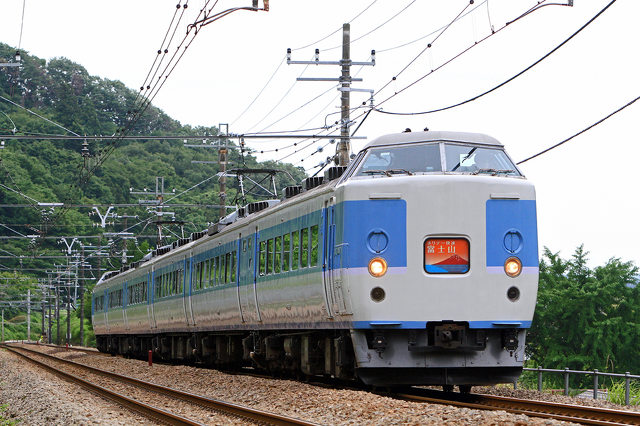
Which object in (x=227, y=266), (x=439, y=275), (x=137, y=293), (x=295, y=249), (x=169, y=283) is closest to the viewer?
(x=439, y=275)

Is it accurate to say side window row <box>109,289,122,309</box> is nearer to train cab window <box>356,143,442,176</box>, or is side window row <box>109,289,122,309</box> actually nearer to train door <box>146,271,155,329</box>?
train door <box>146,271,155,329</box>

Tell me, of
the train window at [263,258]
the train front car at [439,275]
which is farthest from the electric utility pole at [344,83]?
the train front car at [439,275]

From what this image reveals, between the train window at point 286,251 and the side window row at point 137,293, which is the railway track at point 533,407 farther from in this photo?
the side window row at point 137,293

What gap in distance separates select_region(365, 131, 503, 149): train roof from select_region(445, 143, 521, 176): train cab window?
0.35 feet

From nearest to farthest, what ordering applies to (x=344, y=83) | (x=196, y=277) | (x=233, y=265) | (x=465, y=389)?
1. (x=465, y=389)
2. (x=233, y=265)
3. (x=196, y=277)
4. (x=344, y=83)

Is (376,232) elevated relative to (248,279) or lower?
elevated

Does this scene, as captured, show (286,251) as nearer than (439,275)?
No

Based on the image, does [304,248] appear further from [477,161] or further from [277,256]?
[477,161]

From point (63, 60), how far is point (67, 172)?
45798mm

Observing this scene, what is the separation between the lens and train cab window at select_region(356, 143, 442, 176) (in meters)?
14.3

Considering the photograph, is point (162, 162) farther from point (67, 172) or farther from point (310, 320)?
point (310, 320)

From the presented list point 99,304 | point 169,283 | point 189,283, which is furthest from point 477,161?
point 99,304

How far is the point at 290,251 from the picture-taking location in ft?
56.5

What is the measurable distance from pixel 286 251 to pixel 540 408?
20.1 ft
